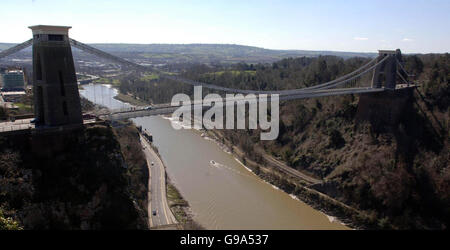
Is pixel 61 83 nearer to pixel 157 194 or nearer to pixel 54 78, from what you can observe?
pixel 54 78

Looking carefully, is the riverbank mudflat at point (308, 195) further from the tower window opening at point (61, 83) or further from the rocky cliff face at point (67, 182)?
the tower window opening at point (61, 83)

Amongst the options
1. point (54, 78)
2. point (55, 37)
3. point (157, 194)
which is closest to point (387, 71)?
point (157, 194)

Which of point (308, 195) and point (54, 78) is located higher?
point (54, 78)

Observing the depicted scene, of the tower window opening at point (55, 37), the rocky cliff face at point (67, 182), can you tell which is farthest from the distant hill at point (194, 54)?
the rocky cliff face at point (67, 182)

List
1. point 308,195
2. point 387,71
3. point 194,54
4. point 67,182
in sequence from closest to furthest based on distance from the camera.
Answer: point 67,182, point 308,195, point 387,71, point 194,54
